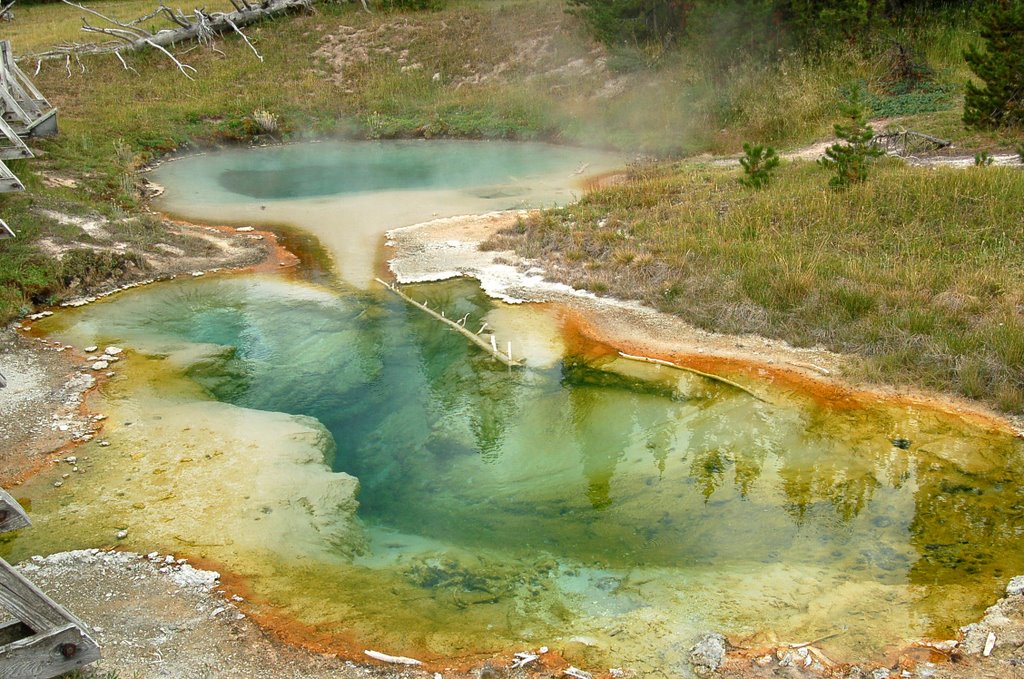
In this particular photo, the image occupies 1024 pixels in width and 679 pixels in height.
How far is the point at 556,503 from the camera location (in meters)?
6.28

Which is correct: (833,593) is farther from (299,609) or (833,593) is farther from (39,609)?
(39,609)

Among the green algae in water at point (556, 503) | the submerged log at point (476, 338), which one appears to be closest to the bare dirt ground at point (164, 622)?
the green algae in water at point (556, 503)

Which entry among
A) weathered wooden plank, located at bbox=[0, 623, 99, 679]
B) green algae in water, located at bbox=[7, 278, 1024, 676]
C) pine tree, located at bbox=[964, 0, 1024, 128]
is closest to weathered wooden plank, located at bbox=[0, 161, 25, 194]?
green algae in water, located at bbox=[7, 278, 1024, 676]

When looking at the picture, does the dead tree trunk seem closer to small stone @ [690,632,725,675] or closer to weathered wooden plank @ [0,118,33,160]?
weathered wooden plank @ [0,118,33,160]

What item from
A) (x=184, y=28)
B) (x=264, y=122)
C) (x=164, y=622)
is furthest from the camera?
(x=184, y=28)

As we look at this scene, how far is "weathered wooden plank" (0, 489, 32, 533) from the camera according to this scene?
3783 mm

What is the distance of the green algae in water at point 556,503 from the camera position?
510 centimetres

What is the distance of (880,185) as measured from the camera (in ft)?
34.2

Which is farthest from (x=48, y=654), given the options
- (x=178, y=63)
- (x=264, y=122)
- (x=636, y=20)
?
(x=178, y=63)

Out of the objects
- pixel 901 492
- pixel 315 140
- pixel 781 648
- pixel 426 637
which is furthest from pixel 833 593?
pixel 315 140

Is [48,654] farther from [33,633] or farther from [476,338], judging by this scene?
[476,338]

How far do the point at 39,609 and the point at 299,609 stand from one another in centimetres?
174

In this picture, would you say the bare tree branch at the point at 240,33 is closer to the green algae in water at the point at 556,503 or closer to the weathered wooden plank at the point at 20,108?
the weathered wooden plank at the point at 20,108

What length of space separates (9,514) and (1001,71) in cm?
1275
